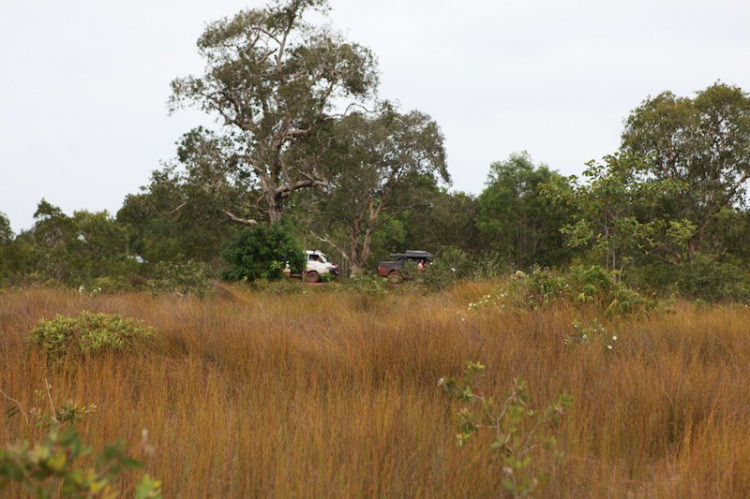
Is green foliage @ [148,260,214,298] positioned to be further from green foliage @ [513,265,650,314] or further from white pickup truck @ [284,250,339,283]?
white pickup truck @ [284,250,339,283]

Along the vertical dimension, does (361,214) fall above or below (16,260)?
above

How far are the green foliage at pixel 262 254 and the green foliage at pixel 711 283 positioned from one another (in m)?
10.9

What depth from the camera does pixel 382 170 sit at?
35.5 m

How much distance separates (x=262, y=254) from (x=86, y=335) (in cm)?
1328

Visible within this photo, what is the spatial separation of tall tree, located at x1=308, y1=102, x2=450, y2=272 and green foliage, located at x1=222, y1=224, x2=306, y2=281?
46.7 ft

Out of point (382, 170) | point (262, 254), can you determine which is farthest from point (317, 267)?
point (262, 254)

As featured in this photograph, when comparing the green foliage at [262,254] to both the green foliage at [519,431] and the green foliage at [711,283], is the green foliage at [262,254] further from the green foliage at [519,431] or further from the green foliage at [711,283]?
the green foliage at [519,431]

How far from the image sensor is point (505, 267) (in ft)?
46.0

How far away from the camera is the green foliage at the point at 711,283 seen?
45.5 feet

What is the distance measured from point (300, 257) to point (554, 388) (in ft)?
52.1

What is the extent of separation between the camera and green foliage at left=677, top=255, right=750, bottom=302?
13.9 metres

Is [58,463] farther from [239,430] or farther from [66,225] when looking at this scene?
[66,225]

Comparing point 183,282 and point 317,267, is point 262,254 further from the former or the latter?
point 317,267

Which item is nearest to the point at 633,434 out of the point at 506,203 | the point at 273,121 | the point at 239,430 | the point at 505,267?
the point at 239,430
